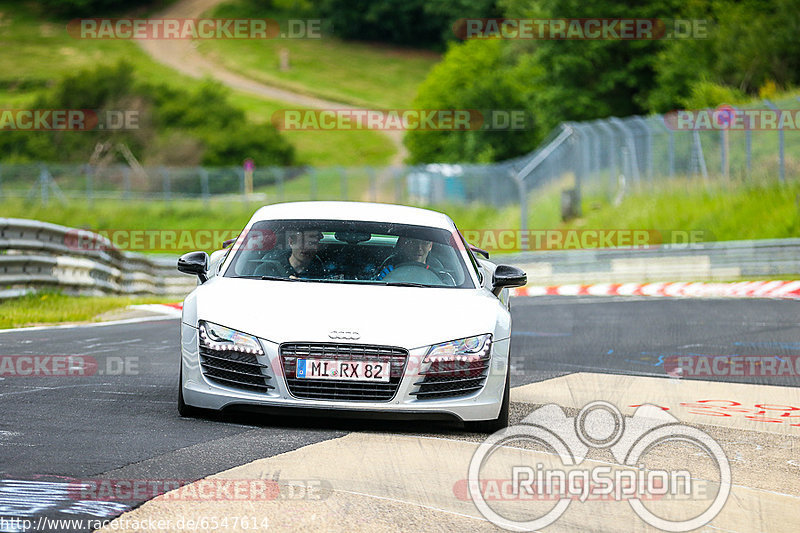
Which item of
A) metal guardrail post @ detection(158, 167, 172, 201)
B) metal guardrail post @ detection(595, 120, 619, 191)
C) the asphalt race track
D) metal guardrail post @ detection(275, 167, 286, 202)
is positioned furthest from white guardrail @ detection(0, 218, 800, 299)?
metal guardrail post @ detection(158, 167, 172, 201)

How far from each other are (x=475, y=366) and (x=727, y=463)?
4.92ft

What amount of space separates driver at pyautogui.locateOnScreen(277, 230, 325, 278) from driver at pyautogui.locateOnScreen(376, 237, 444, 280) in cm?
42

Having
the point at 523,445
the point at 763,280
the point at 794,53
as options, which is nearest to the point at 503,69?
the point at 794,53

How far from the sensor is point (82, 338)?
42.3ft

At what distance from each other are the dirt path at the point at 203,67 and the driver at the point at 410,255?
2929 inches

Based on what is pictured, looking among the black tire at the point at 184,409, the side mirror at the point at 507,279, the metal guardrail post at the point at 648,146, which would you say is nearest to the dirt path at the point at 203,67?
the metal guardrail post at the point at 648,146

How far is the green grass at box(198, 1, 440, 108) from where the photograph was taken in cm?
10188

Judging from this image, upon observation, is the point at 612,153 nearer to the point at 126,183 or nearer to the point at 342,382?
the point at 126,183

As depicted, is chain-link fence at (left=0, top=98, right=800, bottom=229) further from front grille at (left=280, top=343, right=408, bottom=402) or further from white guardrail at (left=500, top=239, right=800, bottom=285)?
front grille at (left=280, top=343, right=408, bottom=402)

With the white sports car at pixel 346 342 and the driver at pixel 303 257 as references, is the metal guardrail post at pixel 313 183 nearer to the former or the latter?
A: the driver at pixel 303 257

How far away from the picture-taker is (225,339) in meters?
7.51

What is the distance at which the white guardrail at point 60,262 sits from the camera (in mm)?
16250

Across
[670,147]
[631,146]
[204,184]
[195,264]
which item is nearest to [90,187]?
[204,184]

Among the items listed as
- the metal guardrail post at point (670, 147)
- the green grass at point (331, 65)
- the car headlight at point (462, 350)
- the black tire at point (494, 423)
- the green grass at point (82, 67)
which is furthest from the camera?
the green grass at point (331, 65)
